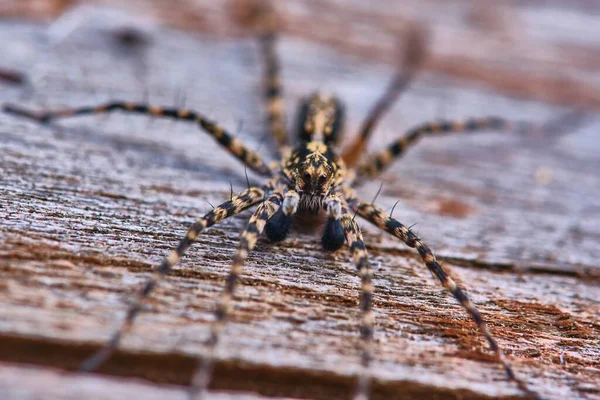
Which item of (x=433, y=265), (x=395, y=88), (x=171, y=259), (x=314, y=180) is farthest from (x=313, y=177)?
(x=395, y=88)

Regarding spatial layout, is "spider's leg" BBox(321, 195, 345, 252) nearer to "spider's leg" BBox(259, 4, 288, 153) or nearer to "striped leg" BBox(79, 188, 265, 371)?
"striped leg" BBox(79, 188, 265, 371)

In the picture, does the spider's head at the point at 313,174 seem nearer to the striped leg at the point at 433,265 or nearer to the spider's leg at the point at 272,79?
the striped leg at the point at 433,265

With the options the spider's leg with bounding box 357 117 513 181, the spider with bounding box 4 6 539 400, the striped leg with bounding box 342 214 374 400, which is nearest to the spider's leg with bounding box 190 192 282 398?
the spider with bounding box 4 6 539 400

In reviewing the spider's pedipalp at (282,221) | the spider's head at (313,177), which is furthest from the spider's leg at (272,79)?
the spider's pedipalp at (282,221)

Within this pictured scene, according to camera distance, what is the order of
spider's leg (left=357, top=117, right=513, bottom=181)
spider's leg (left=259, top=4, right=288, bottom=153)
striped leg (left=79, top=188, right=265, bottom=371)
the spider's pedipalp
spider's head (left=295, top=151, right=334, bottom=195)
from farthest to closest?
spider's leg (left=259, top=4, right=288, bottom=153) < spider's leg (left=357, top=117, right=513, bottom=181) < spider's head (left=295, top=151, right=334, bottom=195) < the spider's pedipalp < striped leg (left=79, top=188, right=265, bottom=371)

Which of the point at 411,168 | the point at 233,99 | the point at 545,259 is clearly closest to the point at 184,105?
the point at 233,99

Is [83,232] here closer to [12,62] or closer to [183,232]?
[183,232]

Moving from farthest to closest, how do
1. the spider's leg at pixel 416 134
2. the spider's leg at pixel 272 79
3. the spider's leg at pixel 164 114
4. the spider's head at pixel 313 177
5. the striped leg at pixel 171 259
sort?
the spider's leg at pixel 272 79 < the spider's leg at pixel 416 134 < the spider's leg at pixel 164 114 < the spider's head at pixel 313 177 < the striped leg at pixel 171 259

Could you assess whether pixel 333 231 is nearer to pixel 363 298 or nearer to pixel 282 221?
pixel 282 221
